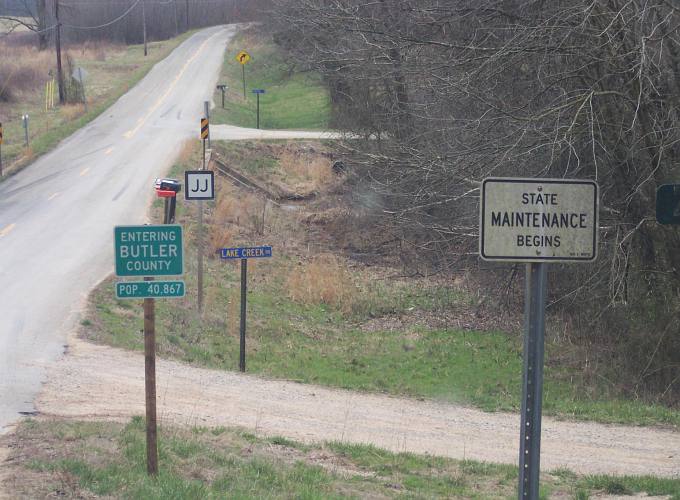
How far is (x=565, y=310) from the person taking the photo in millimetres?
15922

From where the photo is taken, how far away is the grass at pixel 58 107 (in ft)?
115

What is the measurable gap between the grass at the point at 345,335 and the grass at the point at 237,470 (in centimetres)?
341

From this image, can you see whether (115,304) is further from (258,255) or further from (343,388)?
(343,388)

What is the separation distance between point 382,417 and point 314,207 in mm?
18964

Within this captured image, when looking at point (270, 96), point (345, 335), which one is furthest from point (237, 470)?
point (270, 96)

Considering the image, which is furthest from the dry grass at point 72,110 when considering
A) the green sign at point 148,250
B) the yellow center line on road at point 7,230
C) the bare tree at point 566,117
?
the green sign at point 148,250

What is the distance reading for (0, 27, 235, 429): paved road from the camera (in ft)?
44.3

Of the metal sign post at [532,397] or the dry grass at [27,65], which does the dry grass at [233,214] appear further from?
the dry grass at [27,65]

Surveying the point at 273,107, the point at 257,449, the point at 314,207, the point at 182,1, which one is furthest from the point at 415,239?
the point at 182,1

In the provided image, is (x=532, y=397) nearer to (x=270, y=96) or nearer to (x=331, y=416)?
(x=331, y=416)

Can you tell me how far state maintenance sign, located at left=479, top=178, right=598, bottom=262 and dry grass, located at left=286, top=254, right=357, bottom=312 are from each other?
1567 centimetres

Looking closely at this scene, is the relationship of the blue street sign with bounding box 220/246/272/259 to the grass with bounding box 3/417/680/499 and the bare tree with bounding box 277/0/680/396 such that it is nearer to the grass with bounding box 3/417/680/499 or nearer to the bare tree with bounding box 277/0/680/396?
the bare tree with bounding box 277/0/680/396

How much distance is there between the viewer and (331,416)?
37.4 ft

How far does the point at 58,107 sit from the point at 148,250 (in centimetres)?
4035
